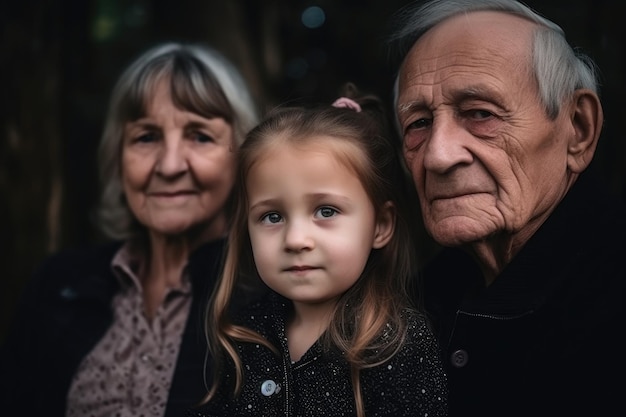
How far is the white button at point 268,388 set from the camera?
8.01 feet

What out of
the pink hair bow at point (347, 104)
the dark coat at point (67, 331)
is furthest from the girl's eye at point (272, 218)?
the dark coat at point (67, 331)

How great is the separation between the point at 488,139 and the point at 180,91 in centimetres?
142

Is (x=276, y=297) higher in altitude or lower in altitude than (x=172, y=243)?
lower

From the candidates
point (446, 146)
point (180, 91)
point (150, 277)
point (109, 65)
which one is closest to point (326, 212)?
point (446, 146)

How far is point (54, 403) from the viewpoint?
10.6 feet

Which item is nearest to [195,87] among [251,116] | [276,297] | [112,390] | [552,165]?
[251,116]

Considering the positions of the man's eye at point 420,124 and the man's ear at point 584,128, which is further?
the man's eye at point 420,124

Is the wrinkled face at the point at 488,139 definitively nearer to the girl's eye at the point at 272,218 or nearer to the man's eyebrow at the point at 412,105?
the man's eyebrow at the point at 412,105

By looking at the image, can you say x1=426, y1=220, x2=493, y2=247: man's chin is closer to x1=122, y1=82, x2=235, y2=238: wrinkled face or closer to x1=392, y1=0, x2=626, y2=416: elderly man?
x1=392, y1=0, x2=626, y2=416: elderly man

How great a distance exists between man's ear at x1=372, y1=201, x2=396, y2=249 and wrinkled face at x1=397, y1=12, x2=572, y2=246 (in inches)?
5.8

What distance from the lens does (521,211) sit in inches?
97.5

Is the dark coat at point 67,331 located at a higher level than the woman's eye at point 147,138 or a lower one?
lower

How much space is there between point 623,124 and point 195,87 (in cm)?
194

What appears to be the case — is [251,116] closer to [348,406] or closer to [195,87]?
[195,87]
